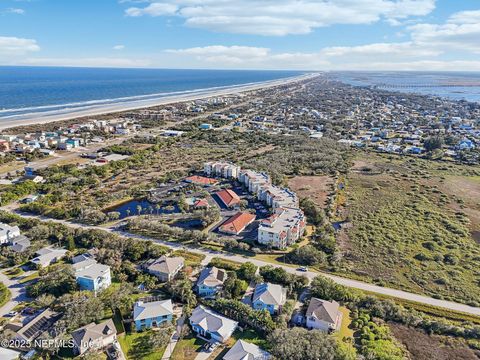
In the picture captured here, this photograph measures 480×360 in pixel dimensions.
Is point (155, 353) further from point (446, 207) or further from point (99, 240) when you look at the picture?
point (446, 207)

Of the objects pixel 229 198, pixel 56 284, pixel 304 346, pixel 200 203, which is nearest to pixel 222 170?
pixel 229 198

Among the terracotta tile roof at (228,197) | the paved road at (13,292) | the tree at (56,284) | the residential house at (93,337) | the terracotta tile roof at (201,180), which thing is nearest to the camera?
the residential house at (93,337)

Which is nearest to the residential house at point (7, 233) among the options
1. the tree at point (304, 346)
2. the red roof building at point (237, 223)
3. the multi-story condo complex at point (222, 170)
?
the red roof building at point (237, 223)

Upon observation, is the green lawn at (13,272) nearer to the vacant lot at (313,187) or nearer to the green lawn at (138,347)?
the green lawn at (138,347)

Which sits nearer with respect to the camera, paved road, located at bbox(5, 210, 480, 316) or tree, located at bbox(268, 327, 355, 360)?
tree, located at bbox(268, 327, 355, 360)

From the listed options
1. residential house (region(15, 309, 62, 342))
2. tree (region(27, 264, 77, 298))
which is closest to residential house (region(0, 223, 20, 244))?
tree (region(27, 264, 77, 298))

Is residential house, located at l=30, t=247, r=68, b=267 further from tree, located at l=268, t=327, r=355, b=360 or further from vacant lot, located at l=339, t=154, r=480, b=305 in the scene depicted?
vacant lot, located at l=339, t=154, r=480, b=305
